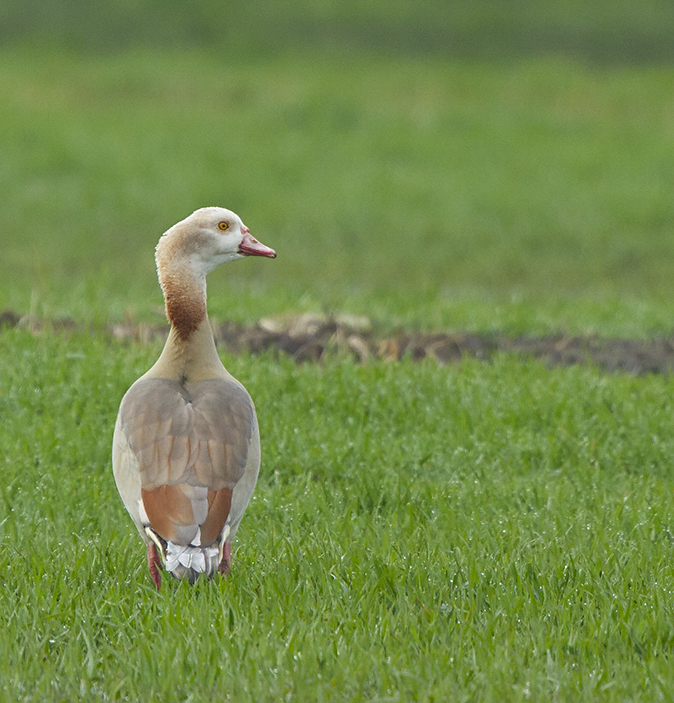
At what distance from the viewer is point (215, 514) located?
13.8 ft

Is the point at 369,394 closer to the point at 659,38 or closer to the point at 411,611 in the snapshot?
the point at 411,611

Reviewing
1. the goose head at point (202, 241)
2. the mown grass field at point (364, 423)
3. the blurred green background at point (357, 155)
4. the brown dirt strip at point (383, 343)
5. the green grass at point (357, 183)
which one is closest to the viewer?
the mown grass field at point (364, 423)

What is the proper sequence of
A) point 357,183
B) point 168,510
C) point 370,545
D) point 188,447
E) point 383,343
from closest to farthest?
point 168,510 < point 188,447 < point 370,545 < point 383,343 < point 357,183

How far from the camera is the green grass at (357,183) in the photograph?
12.5 metres

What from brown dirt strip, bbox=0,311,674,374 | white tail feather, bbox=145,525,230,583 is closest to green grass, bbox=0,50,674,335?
brown dirt strip, bbox=0,311,674,374

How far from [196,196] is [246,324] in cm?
808

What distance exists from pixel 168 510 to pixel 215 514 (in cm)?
17

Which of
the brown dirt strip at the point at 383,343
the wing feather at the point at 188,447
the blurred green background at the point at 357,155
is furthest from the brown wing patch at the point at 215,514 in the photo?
the blurred green background at the point at 357,155

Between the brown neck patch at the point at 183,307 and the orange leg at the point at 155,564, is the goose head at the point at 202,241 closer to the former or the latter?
the brown neck patch at the point at 183,307

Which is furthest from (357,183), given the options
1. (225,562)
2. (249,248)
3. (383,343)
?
(225,562)

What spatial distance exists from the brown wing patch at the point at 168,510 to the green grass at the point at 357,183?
5384 mm

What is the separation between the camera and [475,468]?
21.5ft

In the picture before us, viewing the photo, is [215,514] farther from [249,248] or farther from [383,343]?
[383,343]

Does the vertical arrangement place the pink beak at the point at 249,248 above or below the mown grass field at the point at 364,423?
above
